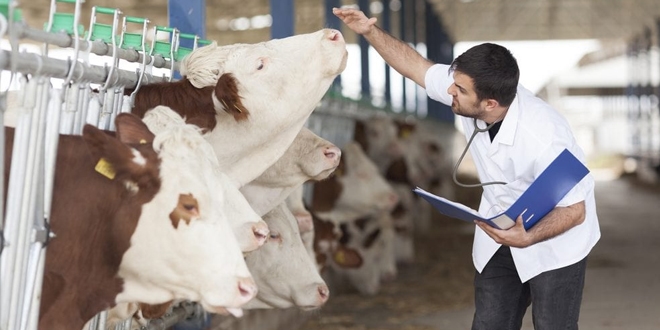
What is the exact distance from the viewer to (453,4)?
3056 centimetres

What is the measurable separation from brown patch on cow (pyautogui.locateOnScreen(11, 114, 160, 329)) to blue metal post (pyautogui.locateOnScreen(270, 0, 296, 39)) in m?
4.45

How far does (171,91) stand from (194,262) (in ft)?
4.02

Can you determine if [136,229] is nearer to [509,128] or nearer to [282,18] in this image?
[509,128]

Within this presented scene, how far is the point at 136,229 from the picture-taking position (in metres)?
2.68

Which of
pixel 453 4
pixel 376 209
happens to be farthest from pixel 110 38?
pixel 453 4

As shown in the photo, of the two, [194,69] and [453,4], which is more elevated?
[453,4]

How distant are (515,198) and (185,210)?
1634 mm

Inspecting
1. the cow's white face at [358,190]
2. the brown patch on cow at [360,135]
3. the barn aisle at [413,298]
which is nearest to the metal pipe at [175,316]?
the barn aisle at [413,298]

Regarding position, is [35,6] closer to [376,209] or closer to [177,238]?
[376,209]

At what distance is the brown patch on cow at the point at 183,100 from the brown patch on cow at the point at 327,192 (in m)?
4.24

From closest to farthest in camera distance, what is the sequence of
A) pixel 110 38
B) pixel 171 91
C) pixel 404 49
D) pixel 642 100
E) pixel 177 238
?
1. pixel 177 238
2. pixel 110 38
3. pixel 171 91
4. pixel 404 49
5. pixel 642 100

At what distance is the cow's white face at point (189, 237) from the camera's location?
2633mm

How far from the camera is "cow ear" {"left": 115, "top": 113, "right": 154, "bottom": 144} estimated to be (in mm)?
2707

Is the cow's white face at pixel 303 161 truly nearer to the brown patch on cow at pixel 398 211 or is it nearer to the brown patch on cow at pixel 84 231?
the brown patch on cow at pixel 84 231
